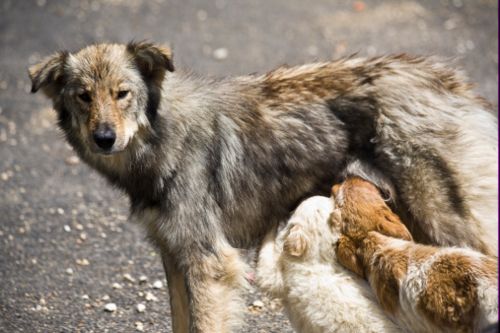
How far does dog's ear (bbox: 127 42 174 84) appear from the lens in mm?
5012

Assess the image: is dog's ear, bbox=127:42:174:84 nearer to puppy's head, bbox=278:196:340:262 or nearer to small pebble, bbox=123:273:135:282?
puppy's head, bbox=278:196:340:262

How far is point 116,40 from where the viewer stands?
34.8 feet

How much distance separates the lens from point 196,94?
5.33 metres

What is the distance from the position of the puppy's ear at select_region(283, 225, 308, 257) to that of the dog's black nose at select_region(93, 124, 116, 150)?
1314 mm

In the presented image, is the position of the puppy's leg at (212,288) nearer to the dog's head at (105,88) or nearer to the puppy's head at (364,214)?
the puppy's head at (364,214)

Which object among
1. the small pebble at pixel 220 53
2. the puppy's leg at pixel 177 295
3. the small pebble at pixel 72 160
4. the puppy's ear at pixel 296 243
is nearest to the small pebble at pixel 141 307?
the puppy's leg at pixel 177 295

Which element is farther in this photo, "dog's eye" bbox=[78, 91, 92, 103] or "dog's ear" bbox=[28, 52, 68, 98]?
"dog's ear" bbox=[28, 52, 68, 98]

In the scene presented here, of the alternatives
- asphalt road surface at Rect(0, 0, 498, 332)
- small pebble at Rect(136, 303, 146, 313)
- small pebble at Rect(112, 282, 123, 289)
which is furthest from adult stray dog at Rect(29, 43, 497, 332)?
small pebble at Rect(112, 282, 123, 289)

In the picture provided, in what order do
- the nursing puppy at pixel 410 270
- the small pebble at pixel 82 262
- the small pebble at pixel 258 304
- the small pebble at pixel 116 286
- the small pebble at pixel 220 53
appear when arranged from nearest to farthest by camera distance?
the nursing puppy at pixel 410 270 < the small pebble at pixel 258 304 < the small pebble at pixel 116 286 < the small pebble at pixel 82 262 < the small pebble at pixel 220 53

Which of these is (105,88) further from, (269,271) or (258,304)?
(258,304)

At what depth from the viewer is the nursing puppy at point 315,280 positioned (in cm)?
474

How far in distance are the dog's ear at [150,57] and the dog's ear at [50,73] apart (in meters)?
0.47

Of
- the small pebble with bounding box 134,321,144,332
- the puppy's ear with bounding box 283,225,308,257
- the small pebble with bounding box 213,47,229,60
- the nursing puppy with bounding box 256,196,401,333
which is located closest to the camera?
the nursing puppy with bounding box 256,196,401,333

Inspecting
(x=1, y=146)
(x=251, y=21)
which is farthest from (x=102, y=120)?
(x=251, y=21)
